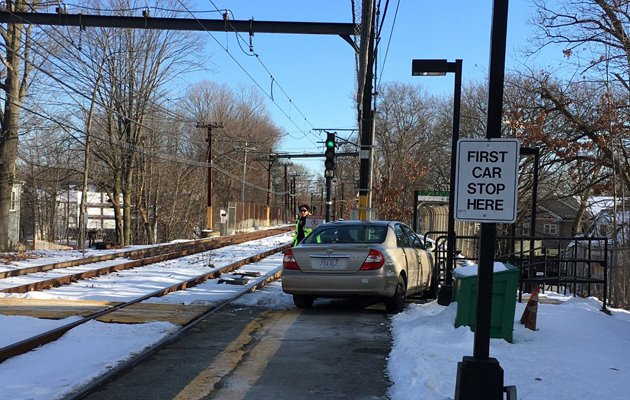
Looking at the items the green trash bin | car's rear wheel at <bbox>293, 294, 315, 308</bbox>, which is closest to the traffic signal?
car's rear wheel at <bbox>293, 294, 315, 308</bbox>

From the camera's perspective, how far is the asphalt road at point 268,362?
5109 millimetres

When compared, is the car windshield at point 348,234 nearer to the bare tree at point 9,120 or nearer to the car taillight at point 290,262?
the car taillight at point 290,262

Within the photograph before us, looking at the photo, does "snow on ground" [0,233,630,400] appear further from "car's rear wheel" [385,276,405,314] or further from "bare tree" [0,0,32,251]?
"bare tree" [0,0,32,251]

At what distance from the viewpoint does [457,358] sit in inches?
229

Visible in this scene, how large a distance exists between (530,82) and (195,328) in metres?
17.1

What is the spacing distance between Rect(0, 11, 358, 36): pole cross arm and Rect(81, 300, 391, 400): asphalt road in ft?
36.3

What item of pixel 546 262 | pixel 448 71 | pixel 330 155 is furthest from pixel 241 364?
pixel 330 155

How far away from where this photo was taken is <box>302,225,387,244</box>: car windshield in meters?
9.57

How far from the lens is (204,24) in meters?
17.5

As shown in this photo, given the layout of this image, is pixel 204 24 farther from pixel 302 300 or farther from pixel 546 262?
pixel 546 262

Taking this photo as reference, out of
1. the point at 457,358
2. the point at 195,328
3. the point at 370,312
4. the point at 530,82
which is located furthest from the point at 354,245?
the point at 530,82

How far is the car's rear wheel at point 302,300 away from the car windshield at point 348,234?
903mm

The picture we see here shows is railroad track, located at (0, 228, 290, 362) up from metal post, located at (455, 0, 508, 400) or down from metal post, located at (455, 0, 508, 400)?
down

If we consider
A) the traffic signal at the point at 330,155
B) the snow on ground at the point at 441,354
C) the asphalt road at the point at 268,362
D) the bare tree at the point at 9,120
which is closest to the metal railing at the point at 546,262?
the snow on ground at the point at 441,354
